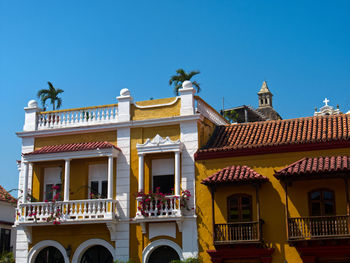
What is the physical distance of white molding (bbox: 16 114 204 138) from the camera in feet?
82.6

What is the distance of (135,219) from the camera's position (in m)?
24.5

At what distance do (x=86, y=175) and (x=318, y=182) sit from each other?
34.6 feet

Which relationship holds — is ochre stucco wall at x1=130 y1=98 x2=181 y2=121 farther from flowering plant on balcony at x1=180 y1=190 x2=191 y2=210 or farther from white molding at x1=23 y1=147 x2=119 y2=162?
flowering plant on balcony at x1=180 y1=190 x2=191 y2=210

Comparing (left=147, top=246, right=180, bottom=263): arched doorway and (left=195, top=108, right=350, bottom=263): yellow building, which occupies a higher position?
(left=195, top=108, right=350, bottom=263): yellow building

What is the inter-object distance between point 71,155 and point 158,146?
4.10 m

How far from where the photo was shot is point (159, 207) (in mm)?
24188

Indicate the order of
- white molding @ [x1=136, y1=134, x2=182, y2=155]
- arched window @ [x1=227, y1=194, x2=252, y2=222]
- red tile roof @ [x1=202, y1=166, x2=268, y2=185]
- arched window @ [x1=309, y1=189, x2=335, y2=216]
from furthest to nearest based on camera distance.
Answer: white molding @ [x1=136, y1=134, x2=182, y2=155], arched window @ [x1=227, y1=194, x2=252, y2=222], red tile roof @ [x1=202, y1=166, x2=268, y2=185], arched window @ [x1=309, y1=189, x2=335, y2=216]

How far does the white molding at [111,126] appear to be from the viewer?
82.6ft

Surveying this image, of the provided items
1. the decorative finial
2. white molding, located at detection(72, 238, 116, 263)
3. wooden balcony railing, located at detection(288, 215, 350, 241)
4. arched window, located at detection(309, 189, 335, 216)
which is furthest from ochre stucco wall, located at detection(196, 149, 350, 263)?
the decorative finial

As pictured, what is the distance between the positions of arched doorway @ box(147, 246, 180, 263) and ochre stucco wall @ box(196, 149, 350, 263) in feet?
4.74

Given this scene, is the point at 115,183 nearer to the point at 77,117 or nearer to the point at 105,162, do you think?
the point at 105,162

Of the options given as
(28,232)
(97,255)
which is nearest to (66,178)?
(28,232)

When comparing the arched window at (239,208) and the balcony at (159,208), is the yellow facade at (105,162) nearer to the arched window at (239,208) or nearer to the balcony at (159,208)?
the balcony at (159,208)

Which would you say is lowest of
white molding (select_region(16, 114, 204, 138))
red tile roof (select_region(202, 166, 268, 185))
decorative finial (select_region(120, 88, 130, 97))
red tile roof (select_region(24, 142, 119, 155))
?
red tile roof (select_region(202, 166, 268, 185))
